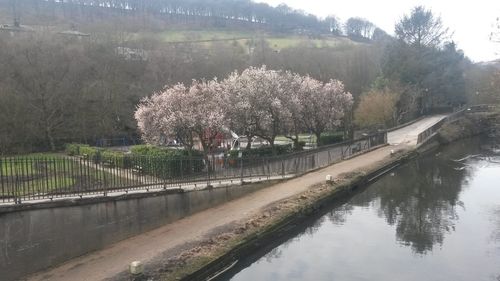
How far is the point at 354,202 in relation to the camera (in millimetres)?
21797

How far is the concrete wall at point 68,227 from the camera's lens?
33.7ft

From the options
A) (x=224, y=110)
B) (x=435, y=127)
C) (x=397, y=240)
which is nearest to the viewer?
(x=397, y=240)

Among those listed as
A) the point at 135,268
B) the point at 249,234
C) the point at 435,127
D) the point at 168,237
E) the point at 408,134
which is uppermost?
Result: the point at 135,268

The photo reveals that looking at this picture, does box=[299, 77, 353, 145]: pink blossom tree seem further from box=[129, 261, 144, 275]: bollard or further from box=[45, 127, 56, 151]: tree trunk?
box=[129, 261, 144, 275]: bollard

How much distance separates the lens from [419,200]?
74.8 feet

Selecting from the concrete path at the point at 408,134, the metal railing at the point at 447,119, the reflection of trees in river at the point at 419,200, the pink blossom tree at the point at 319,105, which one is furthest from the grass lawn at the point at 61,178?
the concrete path at the point at 408,134

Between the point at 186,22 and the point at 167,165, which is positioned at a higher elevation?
the point at 186,22

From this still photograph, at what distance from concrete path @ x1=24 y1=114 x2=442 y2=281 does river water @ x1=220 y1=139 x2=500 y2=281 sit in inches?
67.7

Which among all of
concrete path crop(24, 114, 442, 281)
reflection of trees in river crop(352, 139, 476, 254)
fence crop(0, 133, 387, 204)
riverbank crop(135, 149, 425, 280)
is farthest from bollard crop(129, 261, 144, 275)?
reflection of trees in river crop(352, 139, 476, 254)

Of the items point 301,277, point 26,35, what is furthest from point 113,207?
point 26,35

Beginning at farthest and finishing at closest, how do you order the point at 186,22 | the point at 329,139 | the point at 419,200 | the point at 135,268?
the point at 186,22 → the point at 329,139 → the point at 419,200 → the point at 135,268

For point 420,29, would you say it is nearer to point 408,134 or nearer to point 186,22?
point 408,134

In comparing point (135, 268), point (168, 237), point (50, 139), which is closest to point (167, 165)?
point (168, 237)

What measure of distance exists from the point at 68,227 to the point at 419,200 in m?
17.3
